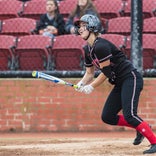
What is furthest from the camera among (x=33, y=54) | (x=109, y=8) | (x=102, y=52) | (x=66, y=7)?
(x=66, y=7)

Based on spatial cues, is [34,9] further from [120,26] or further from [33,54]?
[120,26]

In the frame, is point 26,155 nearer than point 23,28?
Yes

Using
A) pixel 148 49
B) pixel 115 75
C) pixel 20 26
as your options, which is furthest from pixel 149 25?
pixel 115 75

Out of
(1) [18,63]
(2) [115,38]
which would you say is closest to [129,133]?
(2) [115,38]

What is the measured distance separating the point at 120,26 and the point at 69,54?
1200mm

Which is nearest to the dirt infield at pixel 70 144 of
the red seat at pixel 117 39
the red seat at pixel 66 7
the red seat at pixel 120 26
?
the red seat at pixel 117 39

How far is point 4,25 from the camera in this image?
10.7 meters

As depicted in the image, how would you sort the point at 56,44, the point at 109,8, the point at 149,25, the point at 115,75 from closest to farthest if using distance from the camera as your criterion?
the point at 115,75 < the point at 56,44 < the point at 149,25 < the point at 109,8

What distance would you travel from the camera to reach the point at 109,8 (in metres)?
10.8

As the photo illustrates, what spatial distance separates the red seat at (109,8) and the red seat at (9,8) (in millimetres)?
1670

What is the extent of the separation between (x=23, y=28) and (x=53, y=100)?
184 centimetres

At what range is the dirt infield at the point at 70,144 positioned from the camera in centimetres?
691

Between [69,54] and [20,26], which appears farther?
[20,26]

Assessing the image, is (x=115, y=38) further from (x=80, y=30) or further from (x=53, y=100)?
(x=80, y=30)
